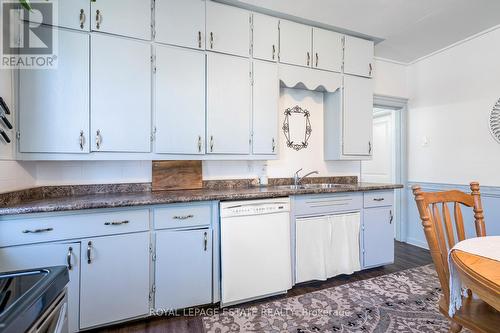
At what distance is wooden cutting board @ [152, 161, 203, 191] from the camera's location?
2.39 metres

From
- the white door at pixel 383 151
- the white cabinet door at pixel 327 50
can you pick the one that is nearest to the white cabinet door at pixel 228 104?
the white cabinet door at pixel 327 50

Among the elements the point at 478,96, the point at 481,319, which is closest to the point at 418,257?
the point at 478,96

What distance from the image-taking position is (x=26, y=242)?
5.15ft

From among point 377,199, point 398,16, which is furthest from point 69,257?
point 398,16

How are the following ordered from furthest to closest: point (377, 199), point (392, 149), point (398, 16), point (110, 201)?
point (392, 149)
point (377, 199)
point (398, 16)
point (110, 201)

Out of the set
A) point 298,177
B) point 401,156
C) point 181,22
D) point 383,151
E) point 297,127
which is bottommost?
point 298,177

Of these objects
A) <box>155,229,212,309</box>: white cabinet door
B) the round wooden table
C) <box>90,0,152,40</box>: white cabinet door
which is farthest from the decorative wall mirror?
the round wooden table

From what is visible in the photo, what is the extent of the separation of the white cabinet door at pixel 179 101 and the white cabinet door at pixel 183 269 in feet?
2.45

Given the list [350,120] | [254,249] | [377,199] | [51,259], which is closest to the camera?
[51,259]

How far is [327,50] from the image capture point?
281 cm

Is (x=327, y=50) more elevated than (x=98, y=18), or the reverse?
(x=327, y=50)

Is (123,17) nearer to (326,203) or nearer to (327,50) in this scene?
(327,50)

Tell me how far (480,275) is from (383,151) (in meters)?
3.74

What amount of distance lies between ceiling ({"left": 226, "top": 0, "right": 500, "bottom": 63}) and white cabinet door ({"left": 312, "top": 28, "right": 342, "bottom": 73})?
0.09 metres
